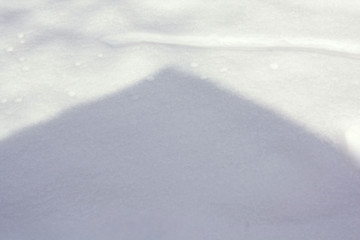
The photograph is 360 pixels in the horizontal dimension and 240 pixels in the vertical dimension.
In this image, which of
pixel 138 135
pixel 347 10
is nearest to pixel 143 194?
pixel 138 135

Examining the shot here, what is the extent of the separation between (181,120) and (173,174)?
0.20 metres

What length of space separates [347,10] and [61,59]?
104cm

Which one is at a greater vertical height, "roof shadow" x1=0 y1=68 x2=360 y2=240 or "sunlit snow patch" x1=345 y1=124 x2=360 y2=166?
"sunlit snow patch" x1=345 y1=124 x2=360 y2=166

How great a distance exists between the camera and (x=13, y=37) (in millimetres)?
1640

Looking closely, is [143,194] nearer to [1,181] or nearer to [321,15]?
[1,181]

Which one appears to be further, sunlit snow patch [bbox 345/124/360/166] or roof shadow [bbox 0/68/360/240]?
sunlit snow patch [bbox 345/124/360/166]

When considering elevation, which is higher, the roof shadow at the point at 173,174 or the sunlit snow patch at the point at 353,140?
the sunlit snow patch at the point at 353,140

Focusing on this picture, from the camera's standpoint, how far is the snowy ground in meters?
1.04

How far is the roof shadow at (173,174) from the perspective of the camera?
1024mm

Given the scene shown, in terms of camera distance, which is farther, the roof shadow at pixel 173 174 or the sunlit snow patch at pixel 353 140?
the sunlit snow patch at pixel 353 140

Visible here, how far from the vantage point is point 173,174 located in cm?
113

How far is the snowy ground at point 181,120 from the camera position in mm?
1045

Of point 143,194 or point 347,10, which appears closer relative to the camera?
point 143,194

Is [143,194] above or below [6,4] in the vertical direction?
below
